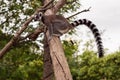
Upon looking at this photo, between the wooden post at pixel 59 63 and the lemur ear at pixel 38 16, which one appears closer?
the wooden post at pixel 59 63

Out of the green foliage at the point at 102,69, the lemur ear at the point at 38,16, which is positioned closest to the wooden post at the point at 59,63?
the lemur ear at the point at 38,16

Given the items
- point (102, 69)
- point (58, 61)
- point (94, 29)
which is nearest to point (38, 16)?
point (58, 61)

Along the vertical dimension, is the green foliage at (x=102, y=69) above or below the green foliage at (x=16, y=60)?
below

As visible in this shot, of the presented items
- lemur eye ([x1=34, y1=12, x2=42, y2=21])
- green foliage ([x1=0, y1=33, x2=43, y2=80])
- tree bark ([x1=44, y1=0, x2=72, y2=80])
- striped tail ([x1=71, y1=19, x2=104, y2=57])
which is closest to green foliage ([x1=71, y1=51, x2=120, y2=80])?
green foliage ([x1=0, y1=33, x2=43, y2=80])

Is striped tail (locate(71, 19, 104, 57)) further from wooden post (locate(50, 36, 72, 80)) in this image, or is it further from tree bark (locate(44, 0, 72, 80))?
wooden post (locate(50, 36, 72, 80))

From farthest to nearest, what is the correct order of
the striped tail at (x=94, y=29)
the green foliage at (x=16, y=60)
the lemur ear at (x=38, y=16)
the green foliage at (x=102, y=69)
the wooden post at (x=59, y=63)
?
1. the green foliage at (x=102, y=69)
2. the green foliage at (x=16, y=60)
3. the striped tail at (x=94, y=29)
4. the lemur ear at (x=38, y=16)
5. the wooden post at (x=59, y=63)

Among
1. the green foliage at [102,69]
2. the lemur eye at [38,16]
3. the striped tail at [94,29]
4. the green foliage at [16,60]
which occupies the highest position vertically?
the lemur eye at [38,16]

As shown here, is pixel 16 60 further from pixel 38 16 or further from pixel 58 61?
pixel 58 61

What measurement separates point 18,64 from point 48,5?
10.7m

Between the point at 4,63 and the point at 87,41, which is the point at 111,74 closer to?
the point at 4,63

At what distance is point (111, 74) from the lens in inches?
1009

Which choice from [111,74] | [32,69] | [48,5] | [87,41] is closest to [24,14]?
[32,69]

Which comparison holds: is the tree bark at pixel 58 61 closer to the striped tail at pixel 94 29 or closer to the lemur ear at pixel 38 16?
the lemur ear at pixel 38 16

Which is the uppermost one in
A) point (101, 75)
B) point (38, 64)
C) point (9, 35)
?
point (9, 35)
